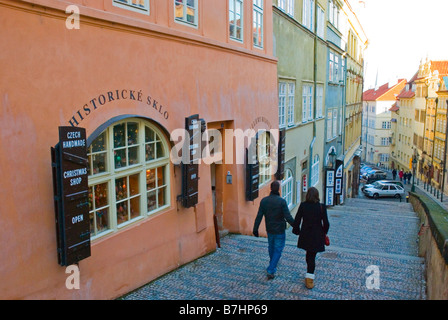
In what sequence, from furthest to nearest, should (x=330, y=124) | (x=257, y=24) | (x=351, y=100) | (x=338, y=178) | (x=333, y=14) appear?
(x=351, y=100), (x=330, y=124), (x=333, y=14), (x=338, y=178), (x=257, y=24)

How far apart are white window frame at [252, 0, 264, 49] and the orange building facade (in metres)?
1.71

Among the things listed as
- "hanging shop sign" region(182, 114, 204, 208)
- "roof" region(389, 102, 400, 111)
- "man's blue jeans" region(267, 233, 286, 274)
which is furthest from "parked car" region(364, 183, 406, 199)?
"roof" region(389, 102, 400, 111)

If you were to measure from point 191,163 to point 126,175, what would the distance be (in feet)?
5.69

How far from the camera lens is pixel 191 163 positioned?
8.23 m

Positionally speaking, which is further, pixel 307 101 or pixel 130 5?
pixel 307 101

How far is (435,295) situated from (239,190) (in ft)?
20.6

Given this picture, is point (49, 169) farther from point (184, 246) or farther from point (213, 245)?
point (213, 245)

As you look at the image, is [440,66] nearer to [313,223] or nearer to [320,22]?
[320,22]

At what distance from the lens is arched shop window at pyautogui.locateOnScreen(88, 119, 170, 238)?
6195mm

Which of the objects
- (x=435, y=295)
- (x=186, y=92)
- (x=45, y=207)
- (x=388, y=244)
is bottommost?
(x=388, y=244)

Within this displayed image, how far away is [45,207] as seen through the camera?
17.1 ft

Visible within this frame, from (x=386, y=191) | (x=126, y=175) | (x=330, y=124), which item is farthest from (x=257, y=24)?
(x=386, y=191)

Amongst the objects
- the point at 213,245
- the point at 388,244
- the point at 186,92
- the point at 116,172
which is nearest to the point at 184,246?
the point at 213,245

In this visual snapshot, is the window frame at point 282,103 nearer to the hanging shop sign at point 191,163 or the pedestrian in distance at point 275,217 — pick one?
the hanging shop sign at point 191,163
